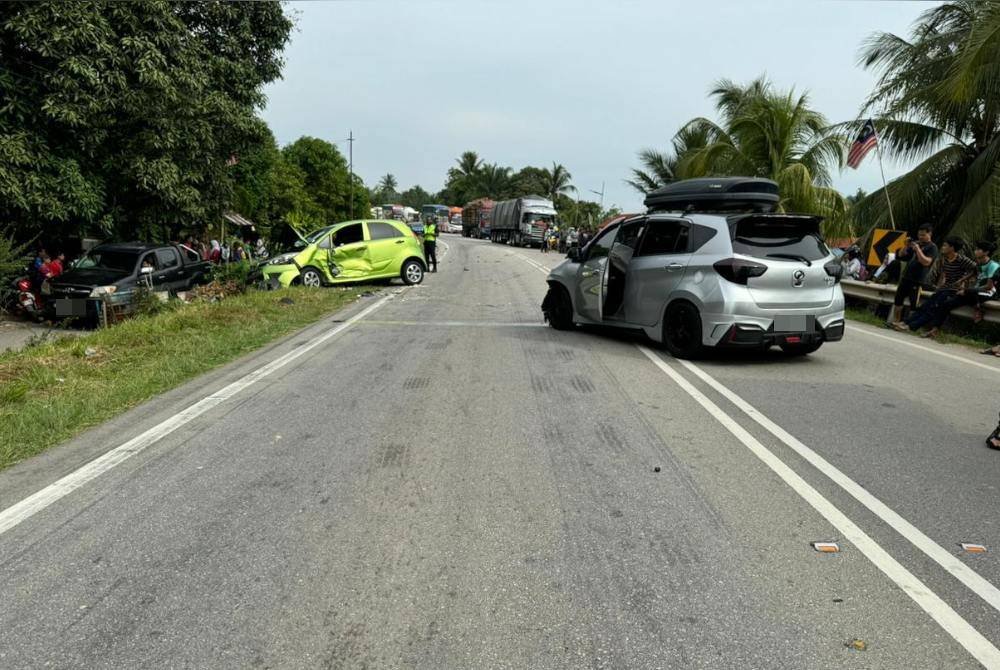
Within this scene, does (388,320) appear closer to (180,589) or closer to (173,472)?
(173,472)

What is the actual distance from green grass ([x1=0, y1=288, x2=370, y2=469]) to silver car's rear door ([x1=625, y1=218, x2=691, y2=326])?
511 centimetres

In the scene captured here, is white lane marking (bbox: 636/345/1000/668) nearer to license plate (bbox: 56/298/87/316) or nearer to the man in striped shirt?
the man in striped shirt

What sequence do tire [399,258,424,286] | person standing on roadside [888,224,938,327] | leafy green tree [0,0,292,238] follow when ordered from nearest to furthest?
1. person standing on roadside [888,224,938,327]
2. leafy green tree [0,0,292,238]
3. tire [399,258,424,286]

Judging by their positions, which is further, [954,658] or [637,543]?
[637,543]

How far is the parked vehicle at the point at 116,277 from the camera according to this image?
1333 cm

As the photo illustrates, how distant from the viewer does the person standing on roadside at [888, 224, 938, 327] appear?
12.2m

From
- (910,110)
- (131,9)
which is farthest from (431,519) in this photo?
(910,110)

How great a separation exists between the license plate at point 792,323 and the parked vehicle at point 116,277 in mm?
11330

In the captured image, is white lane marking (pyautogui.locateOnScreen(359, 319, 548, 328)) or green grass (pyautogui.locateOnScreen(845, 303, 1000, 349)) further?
white lane marking (pyautogui.locateOnScreen(359, 319, 548, 328))

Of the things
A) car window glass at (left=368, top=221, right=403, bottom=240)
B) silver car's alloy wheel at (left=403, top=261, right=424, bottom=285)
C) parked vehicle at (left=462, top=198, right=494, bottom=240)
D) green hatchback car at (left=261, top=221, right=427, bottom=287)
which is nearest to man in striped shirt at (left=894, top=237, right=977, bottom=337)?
silver car's alloy wheel at (left=403, top=261, right=424, bottom=285)

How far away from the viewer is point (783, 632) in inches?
116

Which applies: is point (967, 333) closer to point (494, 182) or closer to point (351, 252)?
point (351, 252)

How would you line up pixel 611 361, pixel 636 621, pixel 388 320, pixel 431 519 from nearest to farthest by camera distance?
1. pixel 636 621
2. pixel 431 519
3. pixel 611 361
4. pixel 388 320

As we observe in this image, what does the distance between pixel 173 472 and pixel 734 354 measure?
6.64 m
